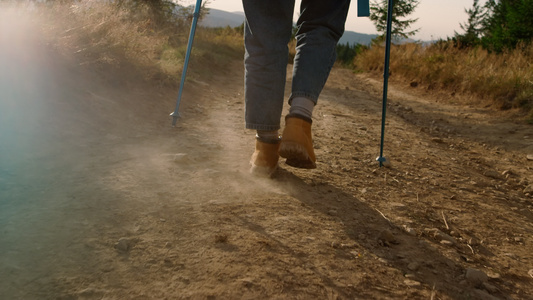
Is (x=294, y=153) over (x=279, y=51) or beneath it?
beneath

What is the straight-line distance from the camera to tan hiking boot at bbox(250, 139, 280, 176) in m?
2.32

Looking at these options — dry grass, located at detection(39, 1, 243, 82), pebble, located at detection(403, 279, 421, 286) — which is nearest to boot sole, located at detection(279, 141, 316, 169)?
pebble, located at detection(403, 279, 421, 286)

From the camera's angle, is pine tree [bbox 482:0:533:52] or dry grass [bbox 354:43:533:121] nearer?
dry grass [bbox 354:43:533:121]

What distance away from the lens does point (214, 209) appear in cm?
186

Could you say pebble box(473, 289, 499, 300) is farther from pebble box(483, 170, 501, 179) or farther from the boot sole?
pebble box(483, 170, 501, 179)

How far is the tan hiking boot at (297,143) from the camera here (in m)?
2.11

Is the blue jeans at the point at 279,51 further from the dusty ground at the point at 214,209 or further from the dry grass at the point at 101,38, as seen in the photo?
the dry grass at the point at 101,38

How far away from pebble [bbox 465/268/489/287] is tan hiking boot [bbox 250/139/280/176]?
109 cm

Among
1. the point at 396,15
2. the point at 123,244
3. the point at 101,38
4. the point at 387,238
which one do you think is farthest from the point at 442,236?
the point at 396,15

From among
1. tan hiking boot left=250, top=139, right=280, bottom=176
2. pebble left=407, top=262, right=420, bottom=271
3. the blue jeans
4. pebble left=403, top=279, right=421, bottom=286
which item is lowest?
pebble left=403, top=279, right=421, bottom=286

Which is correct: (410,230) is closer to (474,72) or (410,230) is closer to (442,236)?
(442,236)

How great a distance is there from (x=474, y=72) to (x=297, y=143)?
6.77 metres

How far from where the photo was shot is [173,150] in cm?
269

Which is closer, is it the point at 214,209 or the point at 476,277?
the point at 476,277
